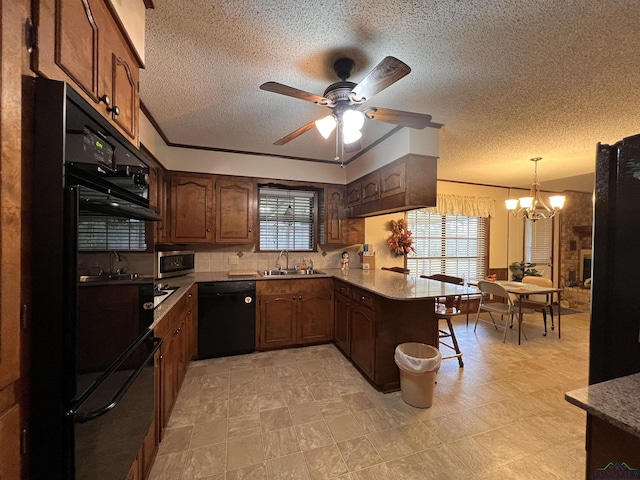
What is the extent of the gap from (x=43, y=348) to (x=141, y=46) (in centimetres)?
132

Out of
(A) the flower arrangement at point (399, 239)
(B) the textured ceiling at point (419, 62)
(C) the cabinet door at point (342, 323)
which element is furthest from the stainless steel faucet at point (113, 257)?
(A) the flower arrangement at point (399, 239)

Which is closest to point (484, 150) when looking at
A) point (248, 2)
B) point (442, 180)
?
point (442, 180)

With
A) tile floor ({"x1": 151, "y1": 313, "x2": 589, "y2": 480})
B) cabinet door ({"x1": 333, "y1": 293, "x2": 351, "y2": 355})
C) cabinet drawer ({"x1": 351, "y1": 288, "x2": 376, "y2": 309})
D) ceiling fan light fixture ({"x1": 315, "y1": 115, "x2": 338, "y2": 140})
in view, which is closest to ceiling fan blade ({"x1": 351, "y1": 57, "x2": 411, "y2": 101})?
ceiling fan light fixture ({"x1": 315, "y1": 115, "x2": 338, "y2": 140})

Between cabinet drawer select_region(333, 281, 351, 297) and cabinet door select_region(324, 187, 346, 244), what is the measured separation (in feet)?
2.42

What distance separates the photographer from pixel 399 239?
13.5 feet

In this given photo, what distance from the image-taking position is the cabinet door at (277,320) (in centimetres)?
299

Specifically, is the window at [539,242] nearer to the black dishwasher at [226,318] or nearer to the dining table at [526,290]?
the dining table at [526,290]

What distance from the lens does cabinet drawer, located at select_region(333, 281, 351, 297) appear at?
2812mm

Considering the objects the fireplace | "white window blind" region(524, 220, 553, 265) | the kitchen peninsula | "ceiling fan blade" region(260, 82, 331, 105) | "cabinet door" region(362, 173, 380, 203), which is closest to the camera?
"ceiling fan blade" region(260, 82, 331, 105)

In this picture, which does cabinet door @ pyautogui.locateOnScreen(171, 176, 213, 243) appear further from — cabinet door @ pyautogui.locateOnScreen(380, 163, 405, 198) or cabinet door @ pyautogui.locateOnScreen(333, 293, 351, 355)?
cabinet door @ pyautogui.locateOnScreen(380, 163, 405, 198)

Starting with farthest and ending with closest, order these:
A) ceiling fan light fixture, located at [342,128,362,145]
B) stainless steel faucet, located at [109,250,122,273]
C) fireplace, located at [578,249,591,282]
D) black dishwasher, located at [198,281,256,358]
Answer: fireplace, located at [578,249,591,282], black dishwasher, located at [198,281,256,358], ceiling fan light fixture, located at [342,128,362,145], stainless steel faucet, located at [109,250,122,273]

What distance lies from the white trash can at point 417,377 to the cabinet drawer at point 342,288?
831 millimetres

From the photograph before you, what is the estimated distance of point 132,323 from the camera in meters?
1.09

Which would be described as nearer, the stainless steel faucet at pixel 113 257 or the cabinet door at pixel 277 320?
the stainless steel faucet at pixel 113 257
